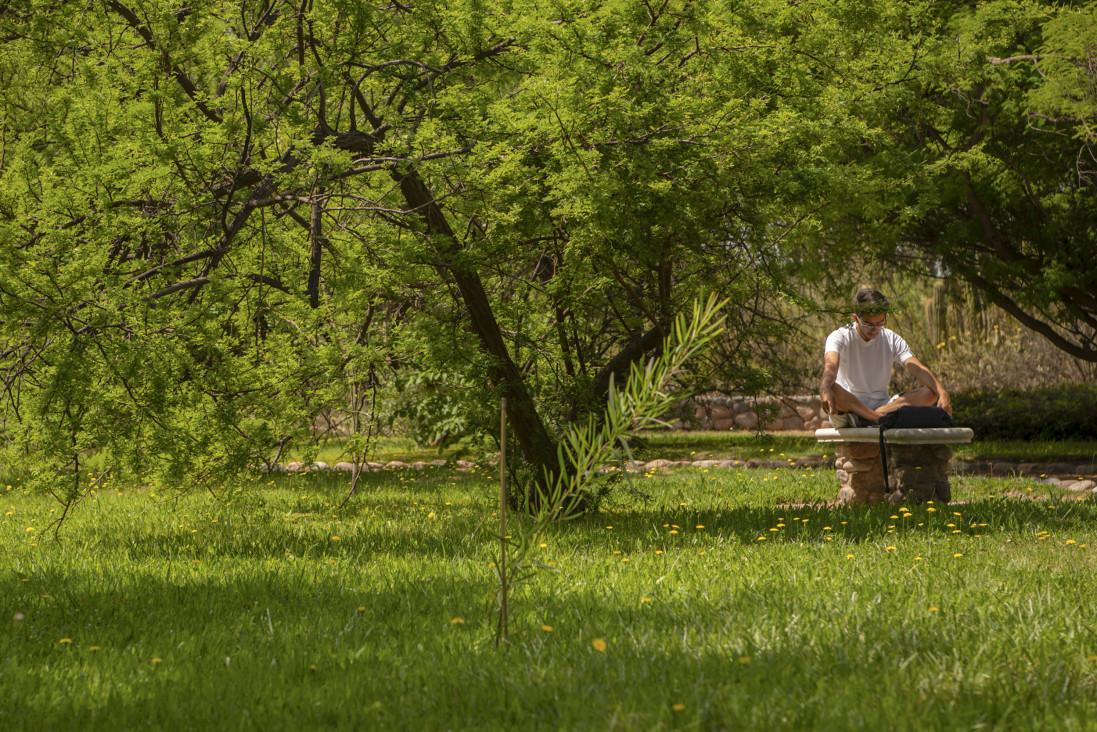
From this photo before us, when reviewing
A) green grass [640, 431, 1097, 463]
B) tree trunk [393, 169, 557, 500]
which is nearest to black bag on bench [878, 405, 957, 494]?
tree trunk [393, 169, 557, 500]

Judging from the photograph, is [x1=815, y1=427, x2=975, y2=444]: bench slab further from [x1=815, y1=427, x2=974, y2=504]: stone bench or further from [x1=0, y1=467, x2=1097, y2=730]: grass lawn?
[x1=0, y1=467, x2=1097, y2=730]: grass lawn

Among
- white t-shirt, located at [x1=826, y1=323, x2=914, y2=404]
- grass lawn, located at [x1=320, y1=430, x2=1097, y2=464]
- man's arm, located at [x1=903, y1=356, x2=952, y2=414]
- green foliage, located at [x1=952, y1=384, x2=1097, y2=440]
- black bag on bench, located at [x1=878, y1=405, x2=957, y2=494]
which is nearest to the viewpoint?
black bag on bench, located at [x1=878, y1=405, x2=957, y2=494]

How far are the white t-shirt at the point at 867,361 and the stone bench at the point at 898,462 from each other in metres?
0.38

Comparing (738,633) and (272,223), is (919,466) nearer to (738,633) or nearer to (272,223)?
(738,633)

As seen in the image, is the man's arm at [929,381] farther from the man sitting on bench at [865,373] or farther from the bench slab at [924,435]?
the bench slab at [924,435]

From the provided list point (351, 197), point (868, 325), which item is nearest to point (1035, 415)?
point (868, 325)

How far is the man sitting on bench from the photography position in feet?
23.4

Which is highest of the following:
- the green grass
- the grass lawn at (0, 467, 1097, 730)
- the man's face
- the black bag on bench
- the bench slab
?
the man's face

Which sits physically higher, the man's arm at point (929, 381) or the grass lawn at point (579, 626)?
the man's arm at point (929, 381)

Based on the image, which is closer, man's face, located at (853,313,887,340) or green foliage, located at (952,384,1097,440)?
man's face, located at (853,313,887,340)

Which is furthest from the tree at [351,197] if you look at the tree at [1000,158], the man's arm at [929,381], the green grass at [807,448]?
the green grass at [807,448]

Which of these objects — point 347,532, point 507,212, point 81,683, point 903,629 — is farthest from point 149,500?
point 903,629

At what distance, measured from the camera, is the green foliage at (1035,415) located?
548 inches

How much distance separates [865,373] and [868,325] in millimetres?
408
